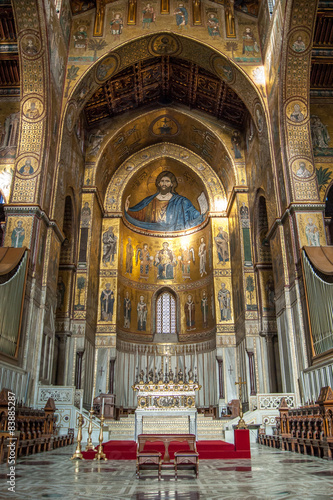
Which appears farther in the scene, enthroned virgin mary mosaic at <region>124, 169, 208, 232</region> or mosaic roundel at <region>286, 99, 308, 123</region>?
enthroned virgin mary mosaic at <region>124, 169, 208, 232</region>

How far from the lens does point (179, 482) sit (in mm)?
6020

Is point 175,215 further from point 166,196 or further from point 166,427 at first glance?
point 166,427

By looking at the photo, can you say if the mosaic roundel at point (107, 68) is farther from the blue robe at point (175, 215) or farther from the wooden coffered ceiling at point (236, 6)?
the blue robe at point (175, 215)

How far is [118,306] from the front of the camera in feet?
76.6

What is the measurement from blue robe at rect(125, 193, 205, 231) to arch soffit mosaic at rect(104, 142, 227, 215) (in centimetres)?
212

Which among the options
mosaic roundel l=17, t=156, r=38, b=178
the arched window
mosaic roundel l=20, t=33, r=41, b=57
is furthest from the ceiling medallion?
mosaic roundel l=17, t=156, r=38, b=178

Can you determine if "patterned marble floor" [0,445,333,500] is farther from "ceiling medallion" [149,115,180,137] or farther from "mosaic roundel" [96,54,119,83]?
"ceiling medallion" [149,115,180,137]

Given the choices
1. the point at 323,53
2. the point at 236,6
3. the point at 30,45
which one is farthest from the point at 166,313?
the point at 236,6

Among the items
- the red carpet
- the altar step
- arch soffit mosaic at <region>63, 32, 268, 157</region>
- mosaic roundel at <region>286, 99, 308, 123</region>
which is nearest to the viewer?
the red carpet

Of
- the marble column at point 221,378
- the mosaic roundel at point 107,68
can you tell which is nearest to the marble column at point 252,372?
the marble column at point 221,378

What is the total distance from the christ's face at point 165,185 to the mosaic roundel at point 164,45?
8951mm

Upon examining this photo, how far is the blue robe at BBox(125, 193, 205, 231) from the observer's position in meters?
27.1

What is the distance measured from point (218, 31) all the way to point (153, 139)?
26.6 ft

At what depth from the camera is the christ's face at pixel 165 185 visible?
2772cm
